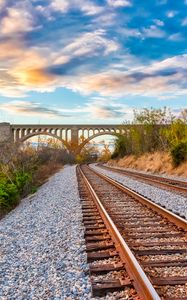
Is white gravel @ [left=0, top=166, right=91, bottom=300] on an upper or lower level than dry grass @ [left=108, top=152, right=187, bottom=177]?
lower

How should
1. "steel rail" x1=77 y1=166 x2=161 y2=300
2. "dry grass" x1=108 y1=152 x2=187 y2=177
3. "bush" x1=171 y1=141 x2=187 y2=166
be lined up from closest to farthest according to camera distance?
"steel rail" x1=77 y1=166 x2=161 y2=300
"dry grass" x1=108 y1=152 x2=187 y2=177
"bush" x1=171 y1=141 x2=187 y2=166

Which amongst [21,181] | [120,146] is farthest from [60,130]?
[21,181]

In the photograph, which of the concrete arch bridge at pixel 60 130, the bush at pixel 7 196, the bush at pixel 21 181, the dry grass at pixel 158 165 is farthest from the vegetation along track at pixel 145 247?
the concrete arch bridge at pixel 60 130

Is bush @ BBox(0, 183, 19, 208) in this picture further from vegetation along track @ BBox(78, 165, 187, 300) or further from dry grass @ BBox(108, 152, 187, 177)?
dry grass @ BBox(108, 152, 187, 177)

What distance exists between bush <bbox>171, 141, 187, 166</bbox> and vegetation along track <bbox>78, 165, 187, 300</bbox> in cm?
1727

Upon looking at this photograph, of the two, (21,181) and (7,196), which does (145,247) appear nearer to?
(7,196)

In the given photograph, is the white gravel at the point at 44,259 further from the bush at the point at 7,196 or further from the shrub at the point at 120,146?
the shrub at the point at 120,146

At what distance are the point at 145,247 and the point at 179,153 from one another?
21905 millimetres

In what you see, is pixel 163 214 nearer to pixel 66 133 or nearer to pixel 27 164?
pixel 27 164

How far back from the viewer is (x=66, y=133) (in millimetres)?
93000

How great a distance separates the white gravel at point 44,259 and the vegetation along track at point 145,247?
0.21 m

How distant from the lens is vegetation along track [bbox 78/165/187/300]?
4.58 meters

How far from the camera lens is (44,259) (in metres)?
6.12

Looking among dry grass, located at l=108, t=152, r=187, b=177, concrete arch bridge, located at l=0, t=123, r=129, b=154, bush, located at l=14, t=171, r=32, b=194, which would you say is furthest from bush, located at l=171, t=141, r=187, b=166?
concrete arch bridge, located at l=0, t=123, r=129, b=154
